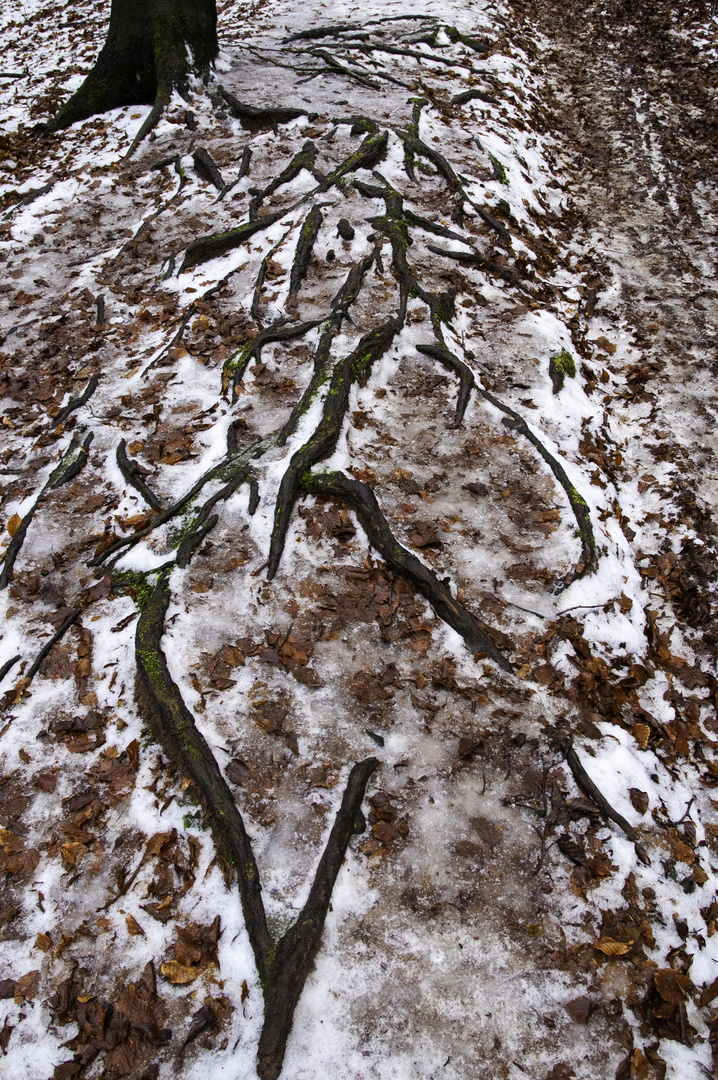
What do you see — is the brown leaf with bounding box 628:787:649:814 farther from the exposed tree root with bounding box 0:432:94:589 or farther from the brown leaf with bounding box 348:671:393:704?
the exposed tree root with bounding box 0:432:94:589

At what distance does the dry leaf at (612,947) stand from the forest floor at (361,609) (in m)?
0.03

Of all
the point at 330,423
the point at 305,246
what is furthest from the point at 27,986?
the point at 305,246

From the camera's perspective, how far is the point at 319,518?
388 centimetres

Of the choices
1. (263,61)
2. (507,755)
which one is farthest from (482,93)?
(507,755)

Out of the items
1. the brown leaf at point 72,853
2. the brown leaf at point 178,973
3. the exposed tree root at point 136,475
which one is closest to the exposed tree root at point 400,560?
the exposed tree root at point 136,475

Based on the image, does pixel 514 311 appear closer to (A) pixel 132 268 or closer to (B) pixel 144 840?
(A) pixel 132 268

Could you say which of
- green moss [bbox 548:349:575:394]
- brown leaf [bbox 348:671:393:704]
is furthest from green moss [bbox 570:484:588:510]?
brown leaf [bbox 348:671:393:704]

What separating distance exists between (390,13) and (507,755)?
13476 mm

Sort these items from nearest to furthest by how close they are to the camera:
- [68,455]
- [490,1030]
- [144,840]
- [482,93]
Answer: [490,1030], [144,840], [68,455], [482,93]

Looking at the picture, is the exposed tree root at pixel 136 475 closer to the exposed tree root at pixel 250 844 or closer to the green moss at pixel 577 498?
the exposed tree root at pixel 250 844

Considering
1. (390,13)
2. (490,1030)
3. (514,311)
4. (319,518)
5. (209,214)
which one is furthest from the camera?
(390,13)

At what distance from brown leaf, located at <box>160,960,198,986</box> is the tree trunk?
30.9ft

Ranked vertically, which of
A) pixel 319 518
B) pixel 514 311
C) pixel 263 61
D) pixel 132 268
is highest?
pixel 263 61

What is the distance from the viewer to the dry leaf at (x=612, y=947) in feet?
8.41
